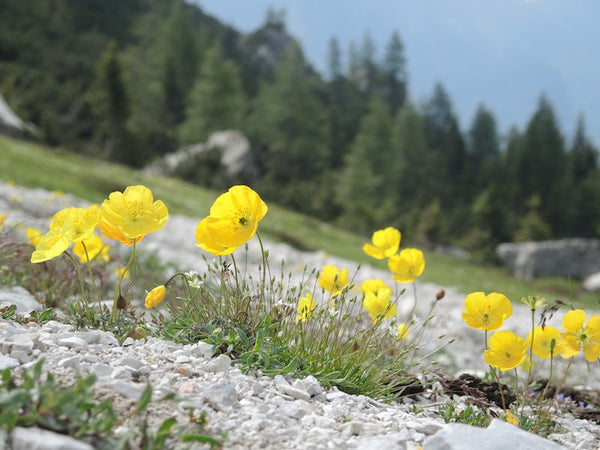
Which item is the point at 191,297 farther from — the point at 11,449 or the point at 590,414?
the point at 590,414

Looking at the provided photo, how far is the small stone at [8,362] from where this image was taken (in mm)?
1750

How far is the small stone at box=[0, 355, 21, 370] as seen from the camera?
68.9 inches

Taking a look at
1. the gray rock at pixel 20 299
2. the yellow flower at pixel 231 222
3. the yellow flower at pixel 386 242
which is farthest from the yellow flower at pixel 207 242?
the gray rock at pixel 20 299

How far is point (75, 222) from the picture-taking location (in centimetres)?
231

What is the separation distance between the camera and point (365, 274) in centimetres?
1141

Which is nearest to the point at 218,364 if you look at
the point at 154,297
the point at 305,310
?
the point at 154,297

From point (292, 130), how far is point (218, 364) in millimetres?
57069

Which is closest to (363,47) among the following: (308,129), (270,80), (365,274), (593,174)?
(270,80)

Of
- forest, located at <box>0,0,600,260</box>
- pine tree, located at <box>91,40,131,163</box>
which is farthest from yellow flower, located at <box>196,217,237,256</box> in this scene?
pine tree, located at <box>91,40,131,163</box>

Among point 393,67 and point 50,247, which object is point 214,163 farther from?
point 393,67

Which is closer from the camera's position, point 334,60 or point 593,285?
point 593,285

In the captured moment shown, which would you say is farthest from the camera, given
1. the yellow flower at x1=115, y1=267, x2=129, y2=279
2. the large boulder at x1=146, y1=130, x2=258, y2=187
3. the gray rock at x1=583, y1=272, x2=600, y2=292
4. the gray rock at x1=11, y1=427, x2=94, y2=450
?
the large boulder at x1=146, y1=130, x2=258, y2=187

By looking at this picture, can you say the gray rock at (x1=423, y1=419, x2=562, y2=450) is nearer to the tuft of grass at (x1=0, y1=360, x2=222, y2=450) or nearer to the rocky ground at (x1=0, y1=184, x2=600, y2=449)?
the rocky ground at (x1=0, y1=184, x2=600, y2=449)

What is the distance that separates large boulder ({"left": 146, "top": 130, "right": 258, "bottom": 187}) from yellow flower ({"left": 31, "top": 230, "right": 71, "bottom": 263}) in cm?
2833
